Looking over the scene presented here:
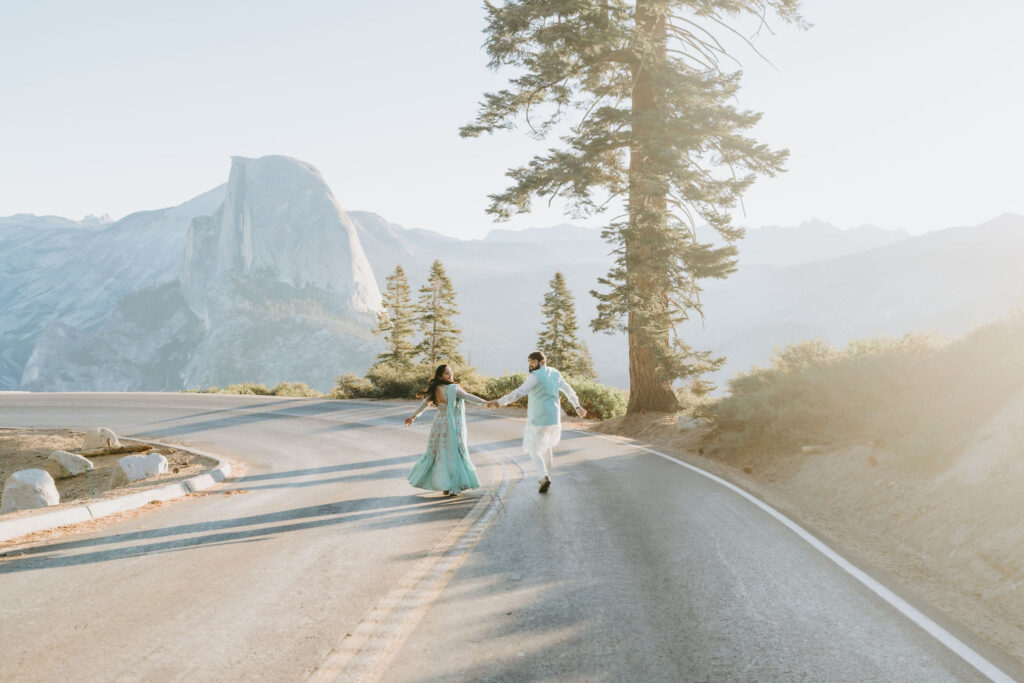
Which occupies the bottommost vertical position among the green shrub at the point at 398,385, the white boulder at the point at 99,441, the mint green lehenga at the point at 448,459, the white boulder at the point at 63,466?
the white boulder at the point at 63,466

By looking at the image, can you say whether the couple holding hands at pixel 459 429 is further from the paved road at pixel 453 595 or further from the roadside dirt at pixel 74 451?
the roadside dirt at pixel 74 451

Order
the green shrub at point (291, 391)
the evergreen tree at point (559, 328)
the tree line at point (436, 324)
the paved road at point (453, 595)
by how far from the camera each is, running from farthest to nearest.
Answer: the evergreen tree at point (559, 328), the tree line at point (436, 324), the green shrub at point (291, 391), the paved road at point (453, 595)

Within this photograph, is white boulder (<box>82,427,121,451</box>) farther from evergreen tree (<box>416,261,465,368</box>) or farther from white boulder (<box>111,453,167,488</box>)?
evergreen tree (<box>416,261,465,368</box>)

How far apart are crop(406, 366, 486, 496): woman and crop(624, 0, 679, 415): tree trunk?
32.2 ft

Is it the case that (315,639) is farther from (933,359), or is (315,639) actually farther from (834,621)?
(933,359)

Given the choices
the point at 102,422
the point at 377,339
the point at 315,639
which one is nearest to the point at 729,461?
the point at 315,639

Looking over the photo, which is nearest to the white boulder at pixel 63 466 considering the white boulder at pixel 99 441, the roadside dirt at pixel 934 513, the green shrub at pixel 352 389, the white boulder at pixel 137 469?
the white boulder at pixel 137 469

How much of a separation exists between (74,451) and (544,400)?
535 inches

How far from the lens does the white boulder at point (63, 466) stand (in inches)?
548

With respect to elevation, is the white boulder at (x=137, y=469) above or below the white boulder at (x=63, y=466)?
above

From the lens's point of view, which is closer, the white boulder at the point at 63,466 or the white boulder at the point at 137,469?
the white boulder at the point at 137,469

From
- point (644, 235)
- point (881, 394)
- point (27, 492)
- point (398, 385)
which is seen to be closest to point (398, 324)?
point (398, 385)

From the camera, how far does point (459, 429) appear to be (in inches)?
366

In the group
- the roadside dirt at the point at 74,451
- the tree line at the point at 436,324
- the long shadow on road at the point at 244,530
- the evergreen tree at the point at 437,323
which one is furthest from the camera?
the tree line at the point at 436,324
